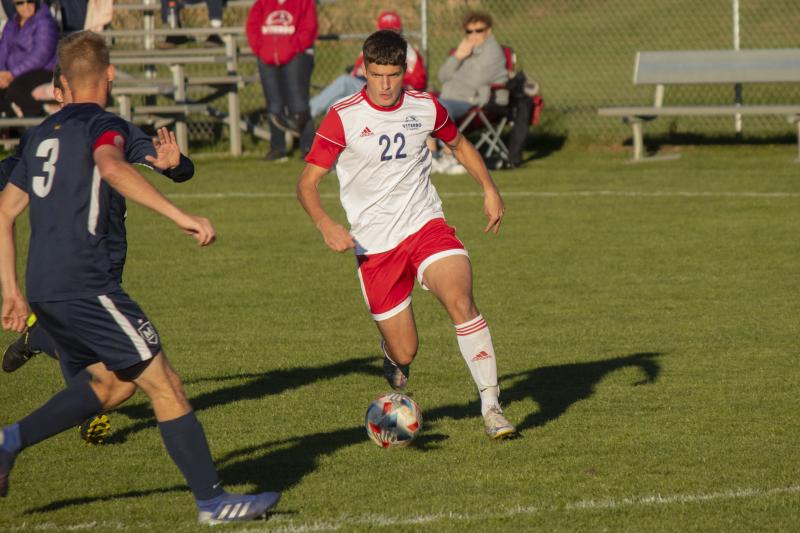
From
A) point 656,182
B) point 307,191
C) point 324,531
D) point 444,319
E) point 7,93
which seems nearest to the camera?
point 324,531

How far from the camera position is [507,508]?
16.5 ft

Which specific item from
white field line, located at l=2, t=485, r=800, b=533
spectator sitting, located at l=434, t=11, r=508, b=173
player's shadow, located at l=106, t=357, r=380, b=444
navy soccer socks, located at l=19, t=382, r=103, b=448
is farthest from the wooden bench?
navy soccer socks, located at l=19, t=382, r=103, b=448

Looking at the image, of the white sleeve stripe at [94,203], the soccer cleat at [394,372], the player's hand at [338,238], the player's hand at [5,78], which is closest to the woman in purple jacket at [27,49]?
the player's hand at [5,78]

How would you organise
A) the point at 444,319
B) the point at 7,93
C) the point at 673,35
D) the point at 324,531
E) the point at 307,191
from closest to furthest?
the point at 324,531 → the point at 307,191 → the point at 444,319 → the point at 7,93 → the point at 673,35

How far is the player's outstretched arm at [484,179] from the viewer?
6496 mm

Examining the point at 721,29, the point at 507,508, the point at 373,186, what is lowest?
the point at 721,29

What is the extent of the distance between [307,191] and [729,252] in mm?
6109

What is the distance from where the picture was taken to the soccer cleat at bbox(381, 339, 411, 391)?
22.4ft

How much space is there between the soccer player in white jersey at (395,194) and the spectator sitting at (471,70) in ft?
34.0

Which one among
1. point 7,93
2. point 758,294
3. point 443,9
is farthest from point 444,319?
point 443,9

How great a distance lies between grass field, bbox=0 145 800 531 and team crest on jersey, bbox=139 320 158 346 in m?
0.70

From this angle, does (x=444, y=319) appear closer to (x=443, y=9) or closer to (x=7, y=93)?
(x=7, y=93)

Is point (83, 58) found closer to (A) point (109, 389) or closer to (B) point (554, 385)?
(A) point (109, 389)

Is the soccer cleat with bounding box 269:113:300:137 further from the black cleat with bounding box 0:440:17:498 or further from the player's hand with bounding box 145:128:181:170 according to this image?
the black cleat with bounding box 0:440:17:498
